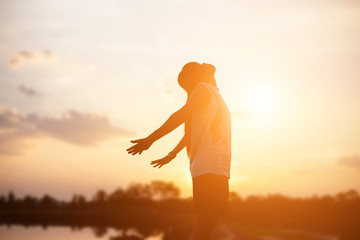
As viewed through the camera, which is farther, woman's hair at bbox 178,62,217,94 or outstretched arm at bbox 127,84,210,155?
woman's hair at bbox 178,62,217,94

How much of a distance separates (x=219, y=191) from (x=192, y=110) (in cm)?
90

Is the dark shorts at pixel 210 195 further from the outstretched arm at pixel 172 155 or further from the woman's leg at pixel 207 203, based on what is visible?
the outstretched arm at pixel 172 155

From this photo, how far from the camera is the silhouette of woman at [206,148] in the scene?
13.6ft

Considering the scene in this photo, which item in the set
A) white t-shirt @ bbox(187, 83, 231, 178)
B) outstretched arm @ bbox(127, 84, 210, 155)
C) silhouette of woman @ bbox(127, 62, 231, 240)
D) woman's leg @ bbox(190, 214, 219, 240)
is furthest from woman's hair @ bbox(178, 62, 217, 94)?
woman's leg @ bbox(190, 214, 219, 240)

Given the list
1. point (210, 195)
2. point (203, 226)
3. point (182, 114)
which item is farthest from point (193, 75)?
point (203, 226)

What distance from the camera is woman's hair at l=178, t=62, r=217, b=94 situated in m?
4.68

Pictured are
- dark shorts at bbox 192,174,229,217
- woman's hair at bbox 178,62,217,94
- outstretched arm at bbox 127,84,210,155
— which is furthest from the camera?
woman's hair at bbox 178,62,217,94

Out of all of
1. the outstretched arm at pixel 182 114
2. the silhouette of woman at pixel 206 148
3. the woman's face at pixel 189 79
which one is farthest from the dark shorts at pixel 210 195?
the woman's face at pixel 189 79

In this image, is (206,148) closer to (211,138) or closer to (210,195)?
(211,138)

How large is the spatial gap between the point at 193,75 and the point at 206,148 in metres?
0.94

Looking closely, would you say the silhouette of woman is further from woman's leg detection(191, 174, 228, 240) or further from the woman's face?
the woman's face

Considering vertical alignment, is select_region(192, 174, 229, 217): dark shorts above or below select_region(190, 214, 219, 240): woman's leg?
above

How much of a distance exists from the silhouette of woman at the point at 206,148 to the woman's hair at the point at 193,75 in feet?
0.56

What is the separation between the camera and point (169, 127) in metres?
4.29
